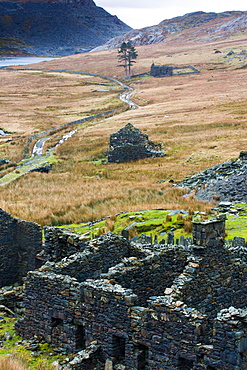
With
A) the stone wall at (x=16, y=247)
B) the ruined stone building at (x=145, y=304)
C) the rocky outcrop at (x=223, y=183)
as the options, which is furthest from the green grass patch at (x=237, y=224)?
the stone wall at (x=16, y=247)

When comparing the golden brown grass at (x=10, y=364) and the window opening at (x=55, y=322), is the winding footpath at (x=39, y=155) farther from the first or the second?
the golden brown grass at (x=10, y=364)

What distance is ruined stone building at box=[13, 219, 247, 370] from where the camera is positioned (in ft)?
33.2

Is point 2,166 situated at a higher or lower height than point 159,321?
lower

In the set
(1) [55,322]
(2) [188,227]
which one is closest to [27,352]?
(1) [55,322]

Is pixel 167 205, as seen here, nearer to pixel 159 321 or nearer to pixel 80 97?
pixel 159 321

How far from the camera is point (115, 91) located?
146 meters

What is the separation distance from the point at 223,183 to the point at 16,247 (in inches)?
527

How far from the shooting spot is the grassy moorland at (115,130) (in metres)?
29.3

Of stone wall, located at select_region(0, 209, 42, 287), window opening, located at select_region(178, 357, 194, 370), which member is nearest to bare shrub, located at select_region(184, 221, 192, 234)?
stone wall, located at select_region(0, 209, 42, 287)

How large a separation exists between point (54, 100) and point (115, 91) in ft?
54.4

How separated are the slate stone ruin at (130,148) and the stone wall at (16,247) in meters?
33.2

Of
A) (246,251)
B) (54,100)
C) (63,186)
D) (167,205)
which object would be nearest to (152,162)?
(63,186)

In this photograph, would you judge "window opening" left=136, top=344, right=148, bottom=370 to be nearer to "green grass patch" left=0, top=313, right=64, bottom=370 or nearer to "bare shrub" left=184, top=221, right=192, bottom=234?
"green grass patch" left=0, top=313, right=64, bottom=370

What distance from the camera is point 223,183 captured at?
28969mm
